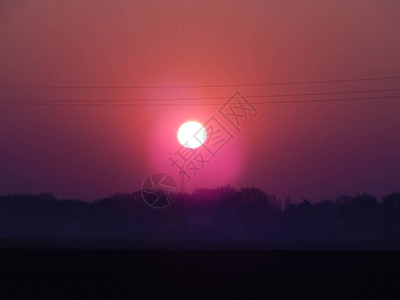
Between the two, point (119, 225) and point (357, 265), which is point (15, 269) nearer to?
point (357, 265)

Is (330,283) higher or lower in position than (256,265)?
lower

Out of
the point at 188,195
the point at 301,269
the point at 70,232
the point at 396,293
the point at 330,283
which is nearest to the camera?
the point at 396,293

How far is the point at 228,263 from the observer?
71.5ft

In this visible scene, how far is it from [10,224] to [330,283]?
2649 inches

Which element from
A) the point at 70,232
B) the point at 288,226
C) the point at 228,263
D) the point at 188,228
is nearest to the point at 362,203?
the point at 288,226

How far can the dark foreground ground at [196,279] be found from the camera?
1367 cm

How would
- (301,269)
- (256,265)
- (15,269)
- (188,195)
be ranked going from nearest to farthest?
(15,269) < (301,269) < (256,265) < (188,195)

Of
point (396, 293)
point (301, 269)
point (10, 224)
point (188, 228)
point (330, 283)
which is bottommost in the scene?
point (396, 293)

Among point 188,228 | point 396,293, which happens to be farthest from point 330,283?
point 188,228

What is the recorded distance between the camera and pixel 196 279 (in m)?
16.4

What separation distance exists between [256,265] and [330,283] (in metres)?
5.81

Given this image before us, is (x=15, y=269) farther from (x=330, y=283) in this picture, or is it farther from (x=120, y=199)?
(x=120, y=199)

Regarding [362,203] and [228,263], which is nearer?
[228,263]

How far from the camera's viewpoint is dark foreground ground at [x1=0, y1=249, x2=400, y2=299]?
13.7 metres
